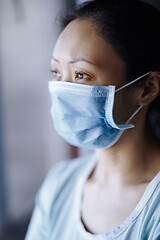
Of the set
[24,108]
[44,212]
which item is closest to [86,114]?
[44,212]

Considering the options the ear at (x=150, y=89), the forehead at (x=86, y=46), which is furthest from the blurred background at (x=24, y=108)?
the ear at (x=150, y=89)

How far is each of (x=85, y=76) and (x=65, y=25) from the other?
33 centimetres

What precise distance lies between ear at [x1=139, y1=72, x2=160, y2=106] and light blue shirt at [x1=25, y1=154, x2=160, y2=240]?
31cm

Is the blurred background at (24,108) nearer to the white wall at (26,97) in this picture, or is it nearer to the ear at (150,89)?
the white wall at (26,97)

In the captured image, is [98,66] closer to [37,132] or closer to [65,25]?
[65,25]

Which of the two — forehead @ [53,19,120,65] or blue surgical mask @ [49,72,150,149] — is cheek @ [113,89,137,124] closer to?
blue surgical mask @ [49,72,150,149]

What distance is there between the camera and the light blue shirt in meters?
1.00

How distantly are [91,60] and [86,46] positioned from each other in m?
0.06

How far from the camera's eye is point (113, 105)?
3.47ft

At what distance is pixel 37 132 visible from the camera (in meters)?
2.10

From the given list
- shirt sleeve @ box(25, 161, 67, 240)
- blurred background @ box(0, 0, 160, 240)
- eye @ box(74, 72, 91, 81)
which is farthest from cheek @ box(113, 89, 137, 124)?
blurred background @ box(0, 0, 160, 240)

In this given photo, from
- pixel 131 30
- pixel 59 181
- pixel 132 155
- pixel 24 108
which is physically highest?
pixel 131 30

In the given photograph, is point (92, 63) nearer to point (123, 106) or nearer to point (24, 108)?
point (123, 106)

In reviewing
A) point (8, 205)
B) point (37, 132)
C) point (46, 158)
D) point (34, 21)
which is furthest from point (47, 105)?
point (8, 205)
